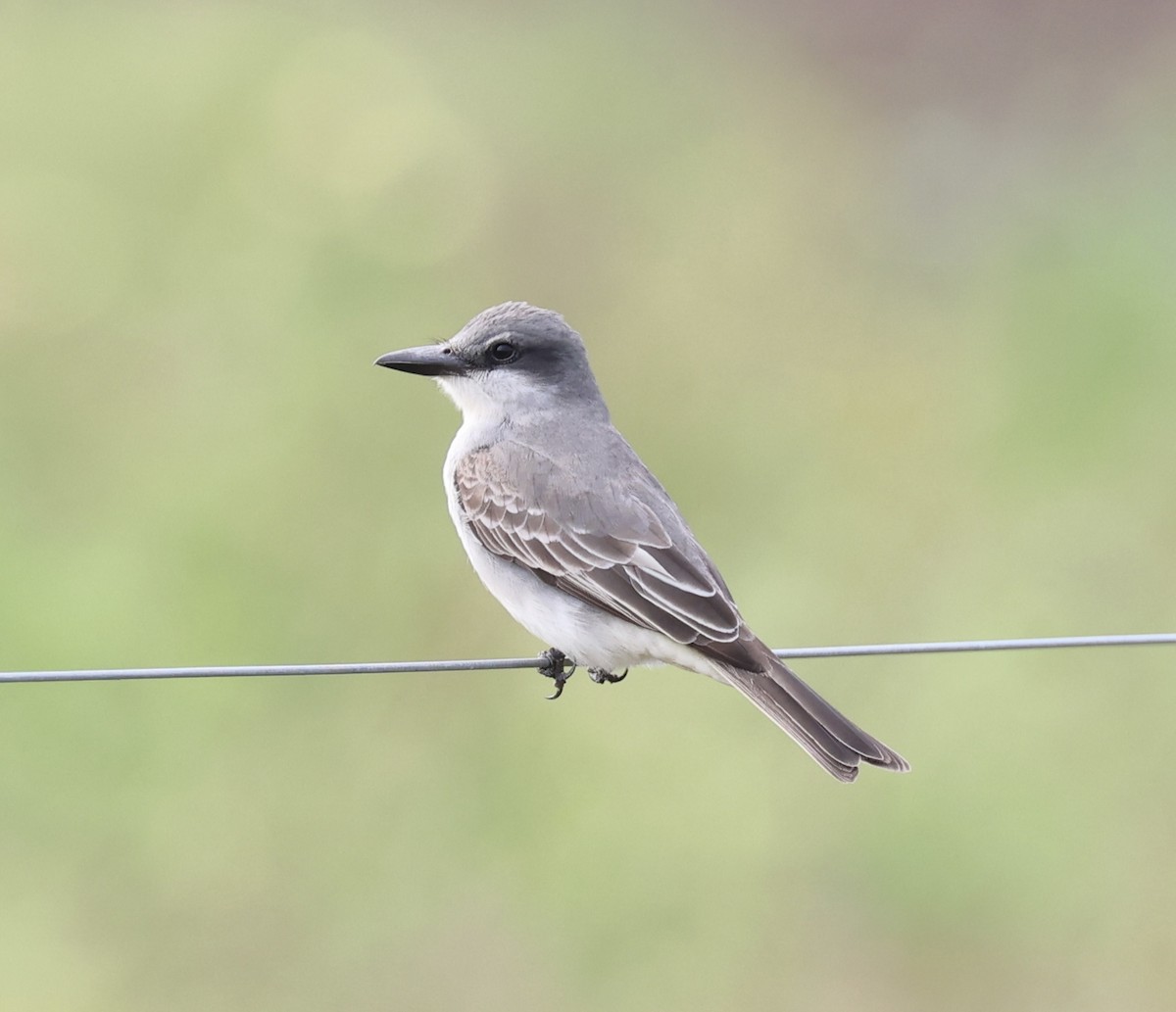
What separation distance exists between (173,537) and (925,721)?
3.55 meters

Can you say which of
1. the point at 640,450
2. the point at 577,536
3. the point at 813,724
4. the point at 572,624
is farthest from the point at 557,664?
the point at 640,450

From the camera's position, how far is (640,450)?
29.8 feet

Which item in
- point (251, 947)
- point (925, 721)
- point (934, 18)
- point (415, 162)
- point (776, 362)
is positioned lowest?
point (251, 947)

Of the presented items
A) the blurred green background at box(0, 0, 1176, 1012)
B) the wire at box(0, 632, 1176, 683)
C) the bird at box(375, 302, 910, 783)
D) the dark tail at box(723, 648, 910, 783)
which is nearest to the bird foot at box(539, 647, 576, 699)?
the bird at box(375, 302, 910, 783)

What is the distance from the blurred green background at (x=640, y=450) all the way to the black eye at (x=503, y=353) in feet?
7.51

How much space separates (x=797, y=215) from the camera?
1110cm

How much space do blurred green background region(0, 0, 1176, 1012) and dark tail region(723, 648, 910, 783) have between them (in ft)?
7.19

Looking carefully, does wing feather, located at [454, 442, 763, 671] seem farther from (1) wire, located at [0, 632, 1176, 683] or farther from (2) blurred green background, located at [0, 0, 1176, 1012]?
(2) blurred green background, located at [0, 0, 1176, 1012]

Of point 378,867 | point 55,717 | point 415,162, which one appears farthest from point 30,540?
point 415,162

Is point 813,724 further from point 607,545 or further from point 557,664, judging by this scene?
point 557,664

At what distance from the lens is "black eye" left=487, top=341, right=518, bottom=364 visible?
5.74 meters

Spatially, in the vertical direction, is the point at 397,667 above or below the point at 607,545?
below

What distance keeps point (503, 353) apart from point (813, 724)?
1.65m

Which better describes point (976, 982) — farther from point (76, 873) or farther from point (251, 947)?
point (76, 873)
